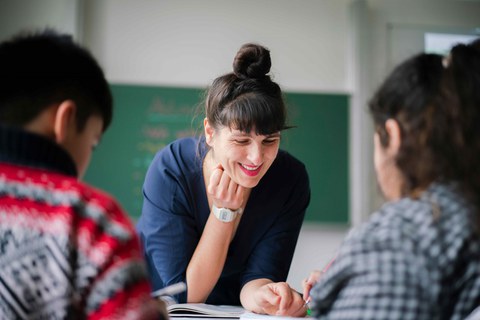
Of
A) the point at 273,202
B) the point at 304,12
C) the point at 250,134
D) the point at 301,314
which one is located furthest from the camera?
the point at 304,12

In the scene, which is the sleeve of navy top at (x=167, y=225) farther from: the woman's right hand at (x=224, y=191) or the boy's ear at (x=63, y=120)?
the boy's ear at (x=63, y=120)

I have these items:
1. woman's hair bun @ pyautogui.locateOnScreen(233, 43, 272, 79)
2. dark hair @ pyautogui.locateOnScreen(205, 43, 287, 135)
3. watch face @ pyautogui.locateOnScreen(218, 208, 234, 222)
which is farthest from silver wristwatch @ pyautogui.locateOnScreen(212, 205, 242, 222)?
woman's hair bun @ pyautogui.locateOnScreen(233, 43, 272, 79)

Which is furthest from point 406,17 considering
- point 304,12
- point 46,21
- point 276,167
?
point 276,167

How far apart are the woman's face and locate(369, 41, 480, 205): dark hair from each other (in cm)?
78

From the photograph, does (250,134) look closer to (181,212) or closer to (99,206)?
(181,212)

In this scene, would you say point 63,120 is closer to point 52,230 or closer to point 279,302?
point 52,230

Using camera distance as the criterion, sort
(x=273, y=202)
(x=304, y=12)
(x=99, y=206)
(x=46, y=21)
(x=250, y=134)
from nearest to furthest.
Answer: (x=99, y=206), (x=250, y=134), (x=273, y=202), (x=46, y=21), (x=304, y=12)

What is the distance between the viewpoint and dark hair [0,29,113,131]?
793 millimetres

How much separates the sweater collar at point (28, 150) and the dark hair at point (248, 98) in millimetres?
838

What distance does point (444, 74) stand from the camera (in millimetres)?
802

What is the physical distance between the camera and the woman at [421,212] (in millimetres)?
715

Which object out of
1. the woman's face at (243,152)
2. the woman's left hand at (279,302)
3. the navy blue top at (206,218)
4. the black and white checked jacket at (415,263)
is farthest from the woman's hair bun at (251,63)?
the black and white checked jacket at (415,263)

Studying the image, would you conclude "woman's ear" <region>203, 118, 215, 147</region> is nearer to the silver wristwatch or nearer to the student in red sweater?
the silver wristwatch

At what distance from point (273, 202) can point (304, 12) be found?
2.70 m
